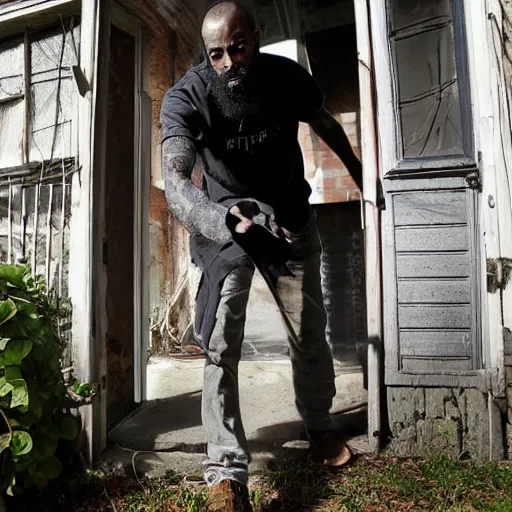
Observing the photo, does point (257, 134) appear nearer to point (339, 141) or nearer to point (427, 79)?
point (339, 141)

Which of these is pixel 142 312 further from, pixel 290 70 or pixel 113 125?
pixel 290 70

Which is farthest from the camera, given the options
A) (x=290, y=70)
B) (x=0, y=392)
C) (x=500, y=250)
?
(x=290, y=70)

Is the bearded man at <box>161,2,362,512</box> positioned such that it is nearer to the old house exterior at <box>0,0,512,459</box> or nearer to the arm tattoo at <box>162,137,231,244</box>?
the arm tattoo at <box>162,137,231,244</box>

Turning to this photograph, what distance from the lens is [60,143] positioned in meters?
3.29

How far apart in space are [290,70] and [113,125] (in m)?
1.34

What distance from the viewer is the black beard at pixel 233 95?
2.66 meters

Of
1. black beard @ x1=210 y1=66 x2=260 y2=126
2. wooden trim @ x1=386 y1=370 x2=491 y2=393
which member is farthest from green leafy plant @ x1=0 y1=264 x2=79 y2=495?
wooden trim @ x1=386 y1=370 x2=491 y2=393

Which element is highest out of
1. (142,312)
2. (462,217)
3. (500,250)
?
(462,217)

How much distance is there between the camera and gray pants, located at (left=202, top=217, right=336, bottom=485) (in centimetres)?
248

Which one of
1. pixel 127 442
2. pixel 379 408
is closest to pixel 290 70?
pixel 379 408

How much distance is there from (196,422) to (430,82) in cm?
248

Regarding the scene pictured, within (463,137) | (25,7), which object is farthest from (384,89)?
(25,7)

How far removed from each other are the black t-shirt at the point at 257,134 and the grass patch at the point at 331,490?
1.33 metres

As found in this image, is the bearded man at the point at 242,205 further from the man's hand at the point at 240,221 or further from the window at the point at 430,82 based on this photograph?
the window at the point at 430,82
